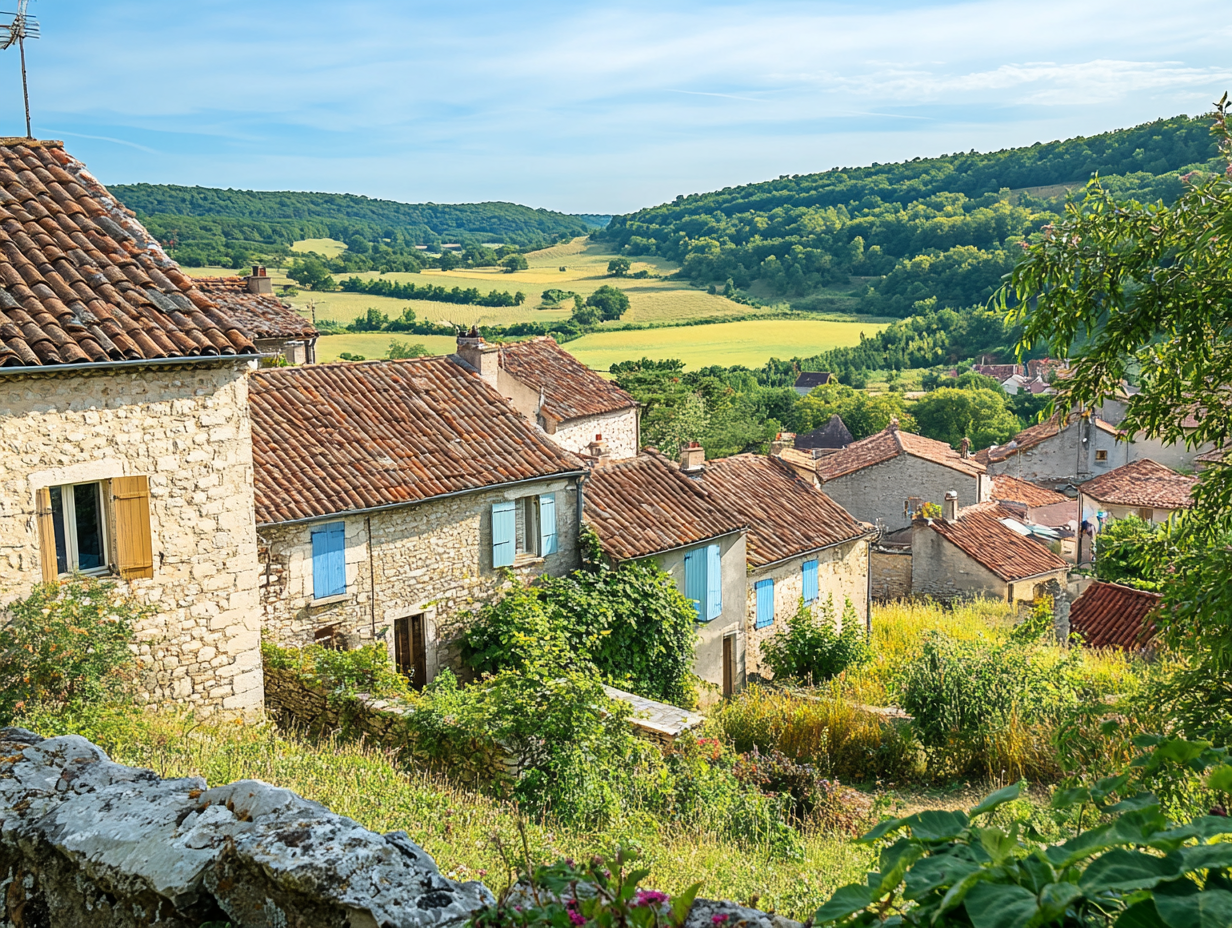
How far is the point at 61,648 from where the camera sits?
8484 mm

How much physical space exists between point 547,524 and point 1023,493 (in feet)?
107

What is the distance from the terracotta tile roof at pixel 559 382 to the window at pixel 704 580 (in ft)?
35.8

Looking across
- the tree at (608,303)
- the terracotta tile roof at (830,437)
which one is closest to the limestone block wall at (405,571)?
the terracotta tile roof at (830,437)

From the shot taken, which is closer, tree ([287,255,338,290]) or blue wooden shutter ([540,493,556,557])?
blue wooden shutter ([540,493,556,557])

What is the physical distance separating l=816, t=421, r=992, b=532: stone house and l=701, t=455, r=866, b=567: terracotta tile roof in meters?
13.1

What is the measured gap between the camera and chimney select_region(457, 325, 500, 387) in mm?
17516

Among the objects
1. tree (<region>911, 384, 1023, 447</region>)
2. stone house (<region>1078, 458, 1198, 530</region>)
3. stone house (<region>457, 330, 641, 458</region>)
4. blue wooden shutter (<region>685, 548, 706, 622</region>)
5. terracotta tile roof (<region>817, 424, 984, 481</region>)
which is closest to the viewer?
blue wooden shutter (<region>685, 548, 706, 622</region>)

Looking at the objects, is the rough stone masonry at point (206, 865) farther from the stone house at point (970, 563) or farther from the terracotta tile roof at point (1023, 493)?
the terracotta tile roof at point (1023, 493)

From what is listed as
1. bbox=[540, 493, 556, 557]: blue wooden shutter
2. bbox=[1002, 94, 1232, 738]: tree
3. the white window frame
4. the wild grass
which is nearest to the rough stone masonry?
the wild grass

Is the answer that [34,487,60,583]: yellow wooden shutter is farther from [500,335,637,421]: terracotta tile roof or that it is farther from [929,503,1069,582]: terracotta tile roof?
[929,503,1069,582]: terracotta tile roof

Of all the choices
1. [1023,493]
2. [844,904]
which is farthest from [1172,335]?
[1023,493]

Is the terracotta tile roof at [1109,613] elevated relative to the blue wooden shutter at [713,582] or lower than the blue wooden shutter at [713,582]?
lower

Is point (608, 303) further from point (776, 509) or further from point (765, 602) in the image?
point (765, 602)

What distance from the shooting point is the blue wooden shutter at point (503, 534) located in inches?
574
